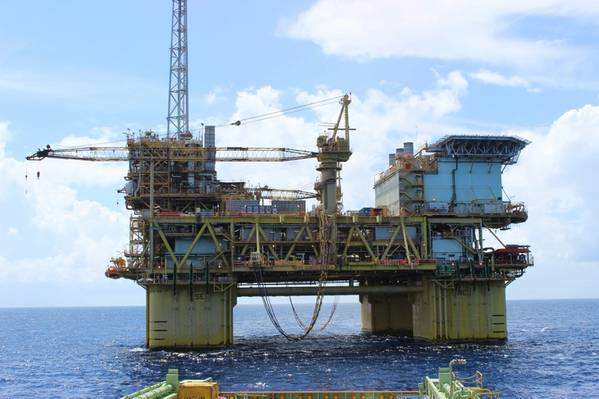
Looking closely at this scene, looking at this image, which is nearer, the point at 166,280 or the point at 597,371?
the point at 597,371

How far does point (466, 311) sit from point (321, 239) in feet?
55.4

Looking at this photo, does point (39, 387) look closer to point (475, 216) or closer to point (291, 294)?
point (291, 294)

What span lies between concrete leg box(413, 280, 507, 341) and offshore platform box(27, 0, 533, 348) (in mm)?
104

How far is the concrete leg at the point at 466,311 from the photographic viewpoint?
75.2 metres

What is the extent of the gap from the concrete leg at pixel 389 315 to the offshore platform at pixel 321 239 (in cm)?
1231

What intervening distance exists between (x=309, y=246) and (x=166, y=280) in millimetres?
14939

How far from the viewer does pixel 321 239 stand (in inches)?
2896

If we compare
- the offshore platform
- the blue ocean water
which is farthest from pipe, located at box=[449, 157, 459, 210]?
Answer: the blue ocean water

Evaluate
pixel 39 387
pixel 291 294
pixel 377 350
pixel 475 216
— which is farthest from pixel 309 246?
pixel 39 387

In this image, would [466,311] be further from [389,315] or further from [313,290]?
[389,315]

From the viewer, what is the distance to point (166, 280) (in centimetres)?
7225

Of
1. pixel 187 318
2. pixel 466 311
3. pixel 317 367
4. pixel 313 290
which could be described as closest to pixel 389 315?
pixel 466 311

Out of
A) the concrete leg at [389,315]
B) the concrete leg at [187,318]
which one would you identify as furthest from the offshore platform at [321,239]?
the concrete leg at [389,315]

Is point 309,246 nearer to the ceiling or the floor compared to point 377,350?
nearer to the ceiling
